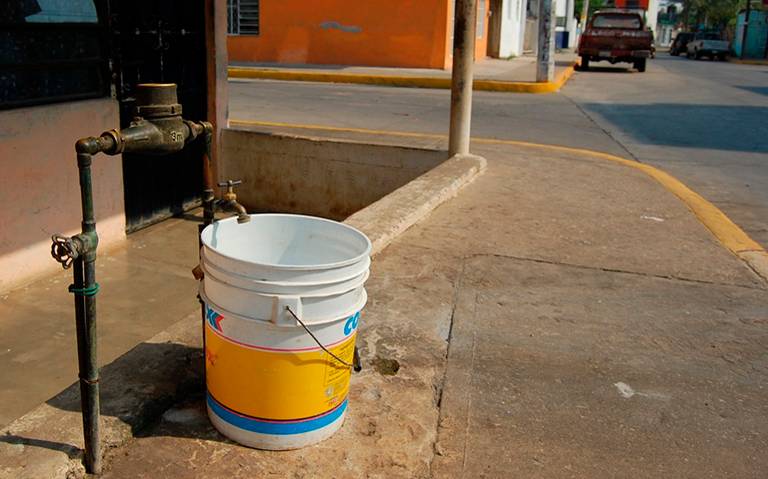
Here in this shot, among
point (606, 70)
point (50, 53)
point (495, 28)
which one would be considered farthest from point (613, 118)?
point (495, 28)

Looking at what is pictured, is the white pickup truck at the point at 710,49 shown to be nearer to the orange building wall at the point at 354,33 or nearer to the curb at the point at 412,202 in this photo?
the orange building wall at the point at 354,33

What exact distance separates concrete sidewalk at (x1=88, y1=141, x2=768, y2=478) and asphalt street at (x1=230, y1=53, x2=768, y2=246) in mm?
1934

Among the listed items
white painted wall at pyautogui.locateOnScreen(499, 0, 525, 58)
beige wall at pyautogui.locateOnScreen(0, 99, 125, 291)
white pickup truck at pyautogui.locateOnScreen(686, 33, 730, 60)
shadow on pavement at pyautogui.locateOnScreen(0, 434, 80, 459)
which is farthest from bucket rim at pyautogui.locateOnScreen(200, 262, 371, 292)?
white pickup truck at pyautogui.locateOnScreen(686, 33, 730, 60)

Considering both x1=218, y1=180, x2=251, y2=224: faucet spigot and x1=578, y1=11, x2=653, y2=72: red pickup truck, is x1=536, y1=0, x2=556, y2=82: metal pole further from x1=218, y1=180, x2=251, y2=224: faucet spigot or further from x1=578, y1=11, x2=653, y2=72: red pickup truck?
x1=218, y1=180, x2=251, y2=224: faucet spigot

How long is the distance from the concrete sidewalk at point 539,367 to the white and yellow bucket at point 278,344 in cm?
10

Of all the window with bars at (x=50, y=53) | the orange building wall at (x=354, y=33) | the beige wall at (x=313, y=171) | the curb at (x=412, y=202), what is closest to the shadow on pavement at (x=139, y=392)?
the curb at (x=412, y=202)

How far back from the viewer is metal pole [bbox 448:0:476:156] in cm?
722

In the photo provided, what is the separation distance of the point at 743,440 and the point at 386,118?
Result: 9.71 m

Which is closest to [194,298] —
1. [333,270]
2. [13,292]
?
[13,292]

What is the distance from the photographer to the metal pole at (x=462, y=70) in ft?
23.7

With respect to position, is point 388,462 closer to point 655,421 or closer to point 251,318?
point 251,318

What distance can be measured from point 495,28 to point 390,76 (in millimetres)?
13124

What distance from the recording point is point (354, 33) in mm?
21625

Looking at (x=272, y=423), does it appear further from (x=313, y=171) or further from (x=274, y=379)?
(x=313, y=171)
